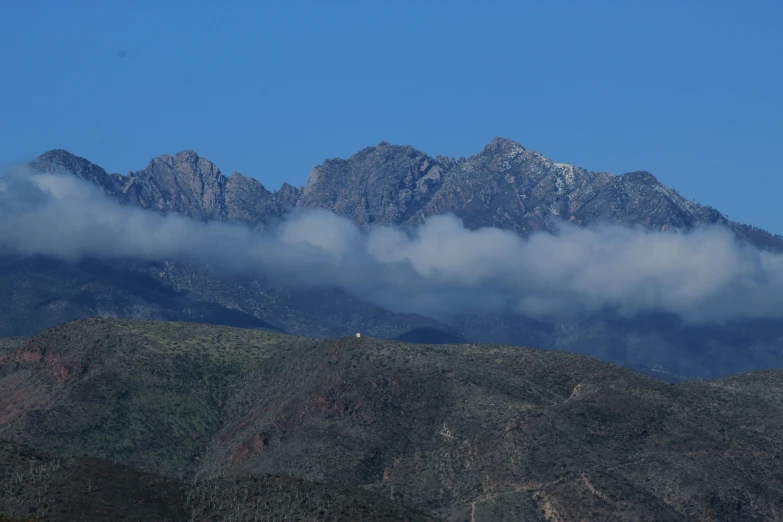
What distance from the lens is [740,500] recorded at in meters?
181

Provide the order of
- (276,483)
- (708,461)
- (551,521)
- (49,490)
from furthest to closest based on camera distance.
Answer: (708,461) < (551,521) < (276,483) < (49,490)

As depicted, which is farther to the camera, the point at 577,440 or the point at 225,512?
the point at 577,440

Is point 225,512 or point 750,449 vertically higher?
point 750,449

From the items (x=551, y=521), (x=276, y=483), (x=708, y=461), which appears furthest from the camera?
(x=708, y=461)

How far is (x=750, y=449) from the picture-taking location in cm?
19788

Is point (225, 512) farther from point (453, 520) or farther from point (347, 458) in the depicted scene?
point (347, 458)

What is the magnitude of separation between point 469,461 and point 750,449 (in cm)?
3796

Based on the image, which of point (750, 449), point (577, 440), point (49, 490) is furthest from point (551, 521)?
point (49, 490)

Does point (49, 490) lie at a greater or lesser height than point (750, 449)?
lesser

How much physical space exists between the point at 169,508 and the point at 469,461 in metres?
61.4

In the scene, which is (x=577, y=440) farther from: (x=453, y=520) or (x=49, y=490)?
(x=49, y=490)

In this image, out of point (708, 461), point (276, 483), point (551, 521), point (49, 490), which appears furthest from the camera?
point (708, 461)

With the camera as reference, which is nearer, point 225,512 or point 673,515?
point 225,512

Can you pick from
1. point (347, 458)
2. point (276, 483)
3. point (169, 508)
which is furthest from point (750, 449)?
point (169, 508)
